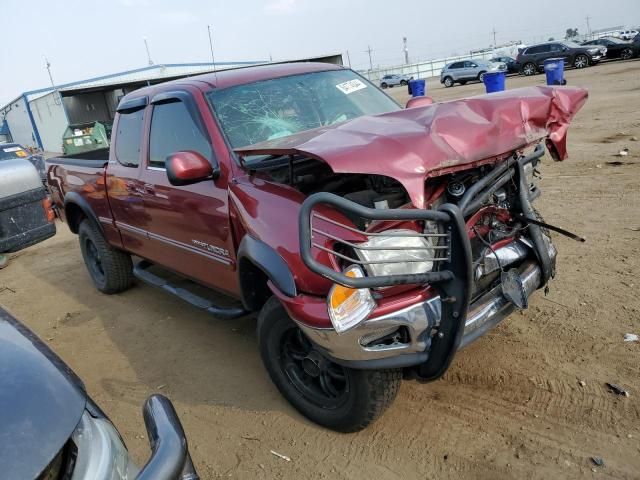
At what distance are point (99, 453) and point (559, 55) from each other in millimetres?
31974

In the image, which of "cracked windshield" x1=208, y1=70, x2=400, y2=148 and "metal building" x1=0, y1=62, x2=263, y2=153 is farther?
"metal building" x1=0, y1=62, x2=263, y2=153

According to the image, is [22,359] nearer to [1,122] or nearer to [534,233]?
[534,233]

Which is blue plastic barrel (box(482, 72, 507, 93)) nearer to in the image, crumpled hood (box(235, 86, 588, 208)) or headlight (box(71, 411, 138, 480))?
crumpled hood (box(235, 86, 588, 208))

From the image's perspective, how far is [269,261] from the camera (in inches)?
108

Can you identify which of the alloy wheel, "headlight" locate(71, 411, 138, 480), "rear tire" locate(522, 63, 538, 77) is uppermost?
"headlight" locate(71, 411, 138, 480)

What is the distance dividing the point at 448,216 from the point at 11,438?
1697 millimetres

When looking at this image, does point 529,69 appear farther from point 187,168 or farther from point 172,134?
point 187,168

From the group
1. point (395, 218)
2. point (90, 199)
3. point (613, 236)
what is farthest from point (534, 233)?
point (90, 199)

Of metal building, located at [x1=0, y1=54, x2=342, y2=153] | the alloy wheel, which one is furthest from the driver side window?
metal building, located at [x1=0, y1=54, x2=342, y2=153]

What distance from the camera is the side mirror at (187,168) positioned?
304 cm

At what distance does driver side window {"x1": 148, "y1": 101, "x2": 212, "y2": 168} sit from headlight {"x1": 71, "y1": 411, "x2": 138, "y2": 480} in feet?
6.86

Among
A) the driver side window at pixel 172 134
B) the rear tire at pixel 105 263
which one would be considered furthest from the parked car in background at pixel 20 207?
the rear tire at pixel 105 263

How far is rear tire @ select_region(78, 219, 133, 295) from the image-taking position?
5.41 m

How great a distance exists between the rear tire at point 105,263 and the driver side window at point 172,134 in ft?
5.53
